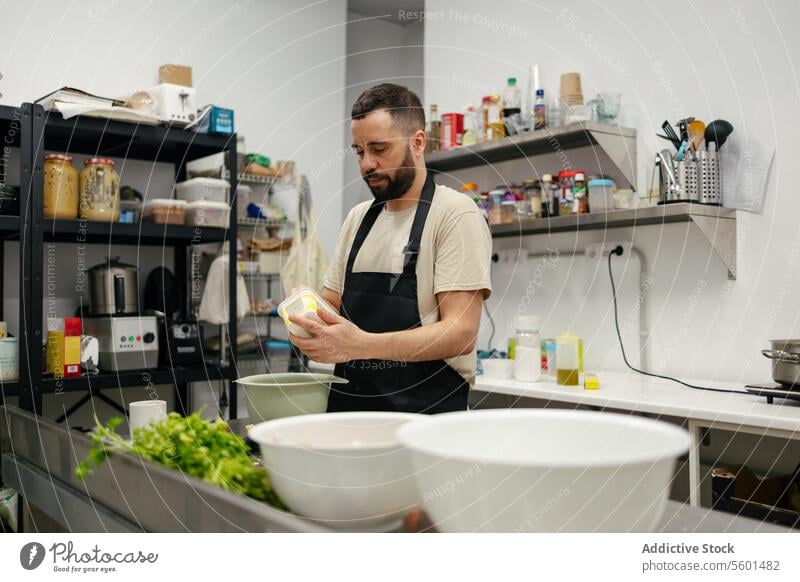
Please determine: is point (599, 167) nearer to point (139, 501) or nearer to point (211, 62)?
point (211, 62)

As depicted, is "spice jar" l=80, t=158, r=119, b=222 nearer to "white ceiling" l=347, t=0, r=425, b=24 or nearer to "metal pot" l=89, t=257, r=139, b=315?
"metal pot" l=89, t=257, r=139, b=315

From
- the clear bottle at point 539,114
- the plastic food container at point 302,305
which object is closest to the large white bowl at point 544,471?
the plastic food container at point 302,305

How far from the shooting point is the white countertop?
4.97 feet

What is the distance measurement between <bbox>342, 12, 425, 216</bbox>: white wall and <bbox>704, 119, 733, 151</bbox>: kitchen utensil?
88cm

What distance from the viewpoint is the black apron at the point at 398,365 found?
4.11 feet

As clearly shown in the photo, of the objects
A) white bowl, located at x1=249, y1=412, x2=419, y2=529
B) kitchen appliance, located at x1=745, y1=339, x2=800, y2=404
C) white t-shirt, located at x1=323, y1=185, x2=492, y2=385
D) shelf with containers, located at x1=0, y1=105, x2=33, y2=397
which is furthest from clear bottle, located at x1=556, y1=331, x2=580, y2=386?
shelf with containers, located at x1=0, y1=105, x2=33, y2=397

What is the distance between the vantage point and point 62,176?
2.13 metres

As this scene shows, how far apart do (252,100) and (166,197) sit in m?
0.52

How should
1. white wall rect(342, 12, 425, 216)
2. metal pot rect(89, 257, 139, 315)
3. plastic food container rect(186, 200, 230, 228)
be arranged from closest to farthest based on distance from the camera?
1. white wall rect(342, 12, 425, 216)
2. metal pot rect(89, 257, 139, 315)
3. plastic food container rect(186, 200, 230, 228)

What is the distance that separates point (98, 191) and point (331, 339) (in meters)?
1.57

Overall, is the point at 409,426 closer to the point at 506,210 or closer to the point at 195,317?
the point at 506,210
